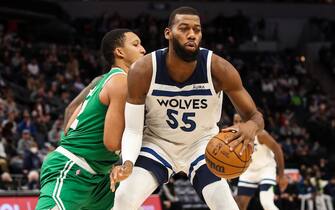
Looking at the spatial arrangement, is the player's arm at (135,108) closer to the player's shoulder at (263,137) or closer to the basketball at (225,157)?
the basketball at (225,157)

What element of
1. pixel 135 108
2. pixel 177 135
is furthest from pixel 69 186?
pixel 177 135

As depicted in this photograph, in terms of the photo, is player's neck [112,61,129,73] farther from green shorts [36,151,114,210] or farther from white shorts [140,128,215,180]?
green shorts [36,151,114,210]

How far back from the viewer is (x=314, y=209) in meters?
15.6

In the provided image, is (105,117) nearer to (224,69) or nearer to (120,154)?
(120,154)

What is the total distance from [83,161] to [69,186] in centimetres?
24

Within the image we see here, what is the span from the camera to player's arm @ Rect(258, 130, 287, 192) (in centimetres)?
1001

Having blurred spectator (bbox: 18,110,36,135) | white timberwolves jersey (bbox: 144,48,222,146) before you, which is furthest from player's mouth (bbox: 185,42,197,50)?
blurred spectator (bbox: 18,110,36,135)

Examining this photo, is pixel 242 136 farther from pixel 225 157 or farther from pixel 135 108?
pixel 135 108

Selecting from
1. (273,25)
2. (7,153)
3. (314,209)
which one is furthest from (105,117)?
(273,25)

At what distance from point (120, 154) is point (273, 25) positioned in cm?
2263

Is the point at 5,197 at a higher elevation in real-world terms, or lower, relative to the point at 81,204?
lower

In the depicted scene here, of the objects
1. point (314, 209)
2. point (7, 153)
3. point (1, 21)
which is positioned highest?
point (1, 21)

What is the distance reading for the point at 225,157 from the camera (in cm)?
500

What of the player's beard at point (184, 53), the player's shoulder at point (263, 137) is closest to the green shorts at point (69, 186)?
the player's beard at point (184, 53)
